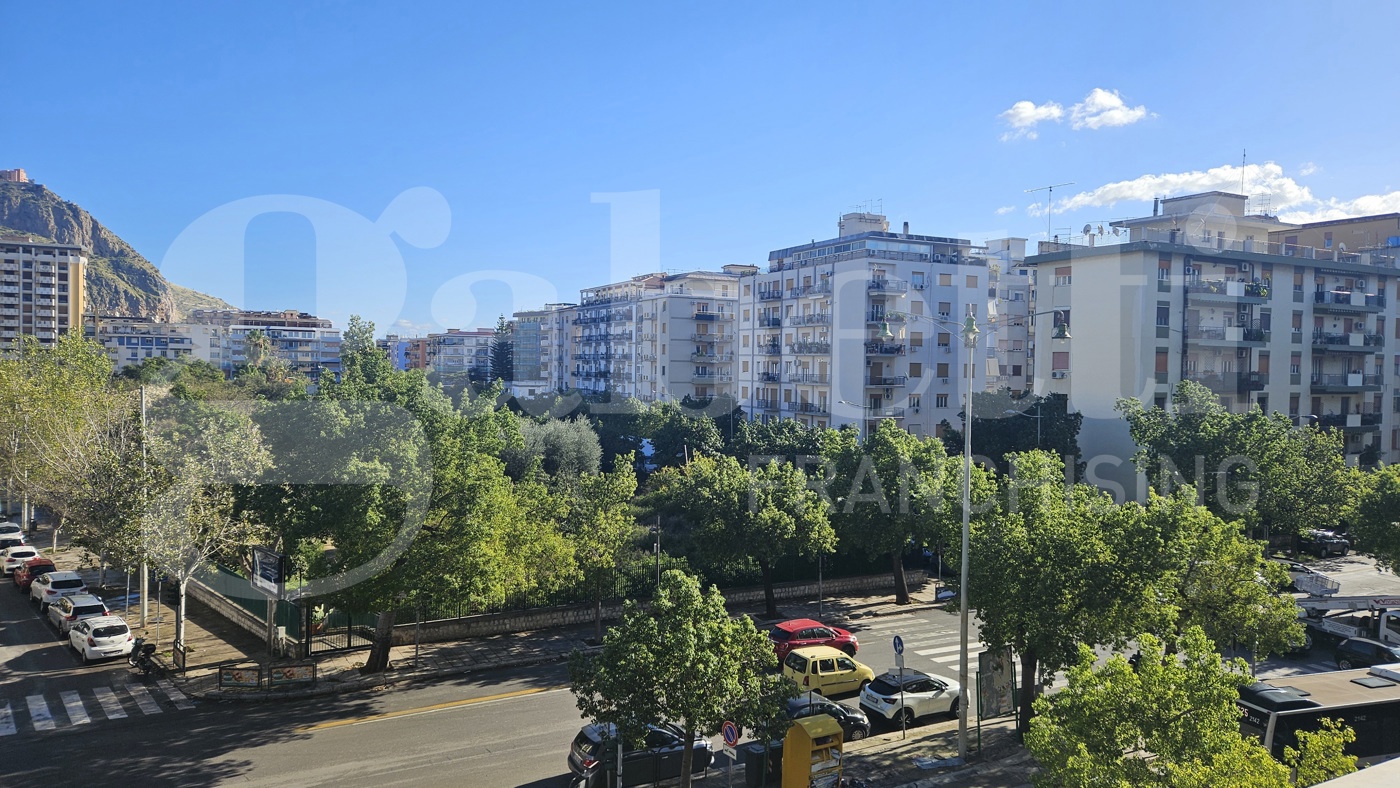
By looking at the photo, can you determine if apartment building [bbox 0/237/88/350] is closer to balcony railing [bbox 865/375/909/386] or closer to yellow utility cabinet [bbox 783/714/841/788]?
balcony railing [bbox 865/375/909/386]

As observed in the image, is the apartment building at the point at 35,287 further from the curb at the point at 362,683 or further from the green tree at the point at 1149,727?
the green tree at the point at 1149,727

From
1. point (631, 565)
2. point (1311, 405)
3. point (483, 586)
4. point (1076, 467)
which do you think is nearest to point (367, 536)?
point (483, 586)

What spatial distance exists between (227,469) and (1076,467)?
134ft

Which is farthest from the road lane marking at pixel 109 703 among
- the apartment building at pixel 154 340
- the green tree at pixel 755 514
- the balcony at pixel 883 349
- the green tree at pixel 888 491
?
the apartment building at pixel 154 340

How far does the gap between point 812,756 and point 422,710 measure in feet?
34.7

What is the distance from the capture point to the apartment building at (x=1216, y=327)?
46.8 m

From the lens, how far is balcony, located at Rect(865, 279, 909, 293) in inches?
2345

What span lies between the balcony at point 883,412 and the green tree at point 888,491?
27.2m

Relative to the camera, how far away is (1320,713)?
1636 cm

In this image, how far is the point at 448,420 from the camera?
22.8 meters

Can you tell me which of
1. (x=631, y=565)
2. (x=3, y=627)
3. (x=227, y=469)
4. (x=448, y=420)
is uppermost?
(x=448, y=420)

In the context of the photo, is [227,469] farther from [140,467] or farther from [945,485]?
[945,485]

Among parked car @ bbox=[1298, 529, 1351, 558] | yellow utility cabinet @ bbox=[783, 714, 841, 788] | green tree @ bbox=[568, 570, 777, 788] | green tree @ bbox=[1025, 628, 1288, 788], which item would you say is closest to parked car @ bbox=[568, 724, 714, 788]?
green tree @ bbox=[568, 570, 777, 788]

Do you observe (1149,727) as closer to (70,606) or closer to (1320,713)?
(1320,713)
